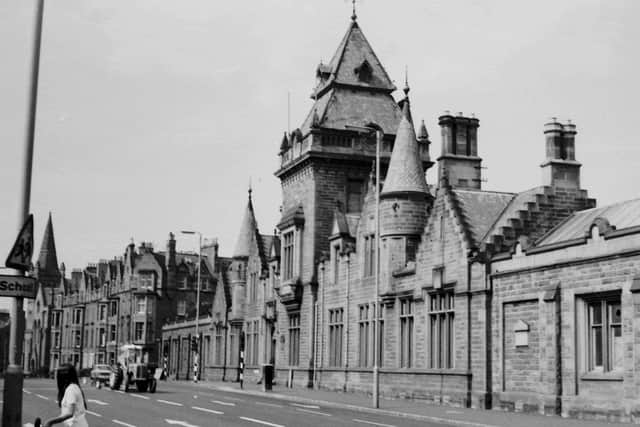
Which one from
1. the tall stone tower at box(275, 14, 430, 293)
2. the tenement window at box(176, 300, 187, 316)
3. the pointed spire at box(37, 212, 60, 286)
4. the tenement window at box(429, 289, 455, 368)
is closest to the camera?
the tenement window at box(429, 289, 455, 368)

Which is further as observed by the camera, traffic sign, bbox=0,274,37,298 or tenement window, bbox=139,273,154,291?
tenement window, bbox=139,273,154,291

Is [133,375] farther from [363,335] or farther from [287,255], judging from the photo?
[287,255]

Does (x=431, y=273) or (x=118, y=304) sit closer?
(x=431, y=273)

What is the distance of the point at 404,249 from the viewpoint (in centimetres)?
4297

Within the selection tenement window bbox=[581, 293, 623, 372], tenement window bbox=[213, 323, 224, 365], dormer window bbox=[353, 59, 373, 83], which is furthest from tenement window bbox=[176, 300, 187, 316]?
tenement window bbox=[581, 293, 623, 372]

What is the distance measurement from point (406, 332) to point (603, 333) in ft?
43.5

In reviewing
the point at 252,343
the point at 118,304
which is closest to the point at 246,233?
the point at 252,343

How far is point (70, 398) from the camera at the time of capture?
38.7 ft

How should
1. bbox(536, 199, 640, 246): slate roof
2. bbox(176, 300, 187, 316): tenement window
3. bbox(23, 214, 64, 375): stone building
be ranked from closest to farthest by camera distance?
bbox(536, 199, 640, 246): slate roof < bbox(176, 300, 187, 316): tenement window < bbox(23, 214, 64, 375): stone building

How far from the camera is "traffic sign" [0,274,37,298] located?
12992 millimetres

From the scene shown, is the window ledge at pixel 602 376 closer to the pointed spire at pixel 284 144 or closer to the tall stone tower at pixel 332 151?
the tall stone tower at pixel 332 151

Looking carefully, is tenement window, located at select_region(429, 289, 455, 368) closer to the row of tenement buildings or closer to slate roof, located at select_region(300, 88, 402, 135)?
the row of tenement buildings

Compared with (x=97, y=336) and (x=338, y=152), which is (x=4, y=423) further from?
(x=97, y=336)

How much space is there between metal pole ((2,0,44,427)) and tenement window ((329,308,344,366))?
119 ft
